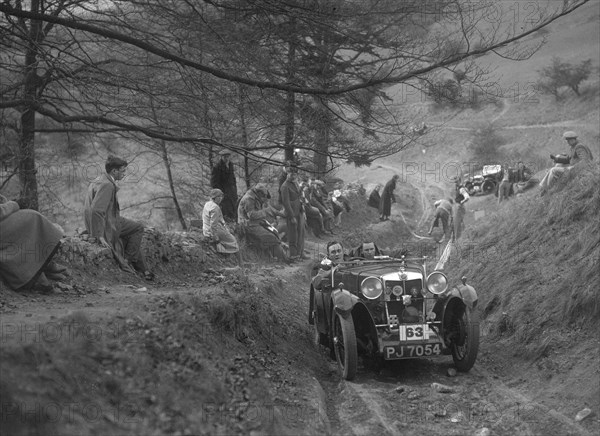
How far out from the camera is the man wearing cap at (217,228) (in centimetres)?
1617

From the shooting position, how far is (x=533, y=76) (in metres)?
74.7

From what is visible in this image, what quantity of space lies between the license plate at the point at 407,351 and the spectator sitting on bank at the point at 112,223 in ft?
15.9

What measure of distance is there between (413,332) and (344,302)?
965 millimetres

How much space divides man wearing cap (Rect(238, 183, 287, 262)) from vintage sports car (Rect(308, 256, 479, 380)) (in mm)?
6969

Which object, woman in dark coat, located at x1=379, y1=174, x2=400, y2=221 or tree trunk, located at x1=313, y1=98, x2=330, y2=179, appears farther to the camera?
woman in dark coat, located at x1=379, y1=174, x2=400, y2=221

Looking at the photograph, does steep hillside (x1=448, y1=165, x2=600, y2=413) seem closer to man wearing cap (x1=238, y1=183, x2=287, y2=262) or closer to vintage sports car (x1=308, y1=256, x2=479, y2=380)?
vintage sports car (x1=308, y1=256, x2=479, y2=380)

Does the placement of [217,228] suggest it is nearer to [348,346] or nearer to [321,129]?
[321,129]

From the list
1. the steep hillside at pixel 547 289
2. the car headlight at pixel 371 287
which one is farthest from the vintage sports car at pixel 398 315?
the steep hillside at pixel 547 289

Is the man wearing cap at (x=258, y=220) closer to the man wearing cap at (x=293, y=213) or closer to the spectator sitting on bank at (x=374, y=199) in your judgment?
the man wearing cap at (x=293, y=213)

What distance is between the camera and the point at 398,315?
1090 cm

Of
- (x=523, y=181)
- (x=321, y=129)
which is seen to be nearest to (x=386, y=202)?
(x=523, y=181)

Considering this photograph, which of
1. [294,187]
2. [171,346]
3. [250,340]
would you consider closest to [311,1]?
[250,340]

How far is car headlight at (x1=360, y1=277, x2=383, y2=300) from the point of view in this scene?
1072cm

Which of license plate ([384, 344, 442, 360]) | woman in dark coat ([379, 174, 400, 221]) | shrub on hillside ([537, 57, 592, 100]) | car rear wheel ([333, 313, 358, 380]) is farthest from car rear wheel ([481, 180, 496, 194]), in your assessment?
license plate ([384, 344, 442, 360])
